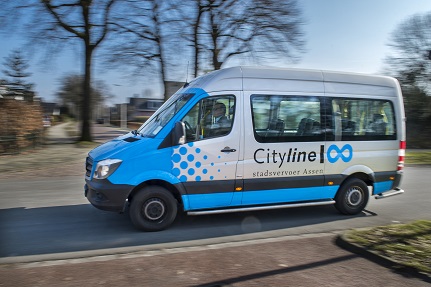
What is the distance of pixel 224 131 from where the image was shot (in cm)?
610

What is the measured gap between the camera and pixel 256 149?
20.6 feet

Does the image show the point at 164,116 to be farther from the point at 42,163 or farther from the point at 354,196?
the point at 42,163

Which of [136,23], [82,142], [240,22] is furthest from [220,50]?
[82,142]

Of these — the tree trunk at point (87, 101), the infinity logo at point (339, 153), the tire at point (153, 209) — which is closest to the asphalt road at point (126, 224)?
the tire at point (153, 209)

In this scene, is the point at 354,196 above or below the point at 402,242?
above

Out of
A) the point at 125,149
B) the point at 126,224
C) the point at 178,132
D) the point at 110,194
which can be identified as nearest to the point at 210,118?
the point at 178,132

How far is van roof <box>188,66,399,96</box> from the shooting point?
626 centimetres

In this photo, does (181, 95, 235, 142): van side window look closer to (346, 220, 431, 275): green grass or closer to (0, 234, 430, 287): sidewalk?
(0, 234, 430, 287): sidewalk

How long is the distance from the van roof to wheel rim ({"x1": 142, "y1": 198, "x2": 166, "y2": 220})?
1.90 metres

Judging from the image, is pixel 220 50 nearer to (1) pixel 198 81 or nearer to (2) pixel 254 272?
(1) pixel 198 81

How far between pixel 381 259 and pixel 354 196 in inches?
104

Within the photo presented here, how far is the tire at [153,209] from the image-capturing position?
5.73 meters

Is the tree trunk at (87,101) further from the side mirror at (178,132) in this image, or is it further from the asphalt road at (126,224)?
the side mirror at (178,132)

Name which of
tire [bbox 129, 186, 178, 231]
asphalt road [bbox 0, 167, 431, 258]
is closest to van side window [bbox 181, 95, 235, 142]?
tire [bbox 129, 186, 178, 231]
